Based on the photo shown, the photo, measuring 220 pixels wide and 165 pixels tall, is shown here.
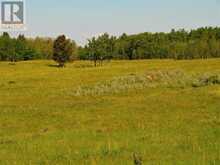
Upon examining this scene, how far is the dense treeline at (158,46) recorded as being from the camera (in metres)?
138

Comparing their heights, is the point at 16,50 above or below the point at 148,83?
above

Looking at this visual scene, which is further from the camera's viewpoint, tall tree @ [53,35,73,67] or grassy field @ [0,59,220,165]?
tall tree @ [53,35,73,67]

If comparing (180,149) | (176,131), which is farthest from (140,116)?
(180,149)

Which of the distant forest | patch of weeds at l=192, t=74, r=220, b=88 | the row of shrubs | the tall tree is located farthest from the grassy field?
the distant forest

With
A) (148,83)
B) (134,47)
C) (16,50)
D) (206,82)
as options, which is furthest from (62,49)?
(206,82)

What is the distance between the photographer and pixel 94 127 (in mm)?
18812

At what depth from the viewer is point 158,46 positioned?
521 ft

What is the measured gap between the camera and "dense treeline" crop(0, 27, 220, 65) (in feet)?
458

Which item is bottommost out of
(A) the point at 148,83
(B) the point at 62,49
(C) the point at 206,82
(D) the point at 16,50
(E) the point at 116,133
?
(A) the point at 148,83

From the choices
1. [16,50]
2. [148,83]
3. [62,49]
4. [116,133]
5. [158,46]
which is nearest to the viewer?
[116,133]

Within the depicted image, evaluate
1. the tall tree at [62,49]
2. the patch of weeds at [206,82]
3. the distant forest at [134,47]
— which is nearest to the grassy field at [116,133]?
the patch of weeds at [206,82]

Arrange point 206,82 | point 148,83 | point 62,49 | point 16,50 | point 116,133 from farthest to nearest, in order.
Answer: point 16,50 < point 62,49 < point 148,83 < point 206,82 < point 116,133

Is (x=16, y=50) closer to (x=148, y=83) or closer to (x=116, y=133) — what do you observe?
(x=148, y=83)

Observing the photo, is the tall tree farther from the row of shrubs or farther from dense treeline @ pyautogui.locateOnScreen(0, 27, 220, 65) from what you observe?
the row of shrubs
